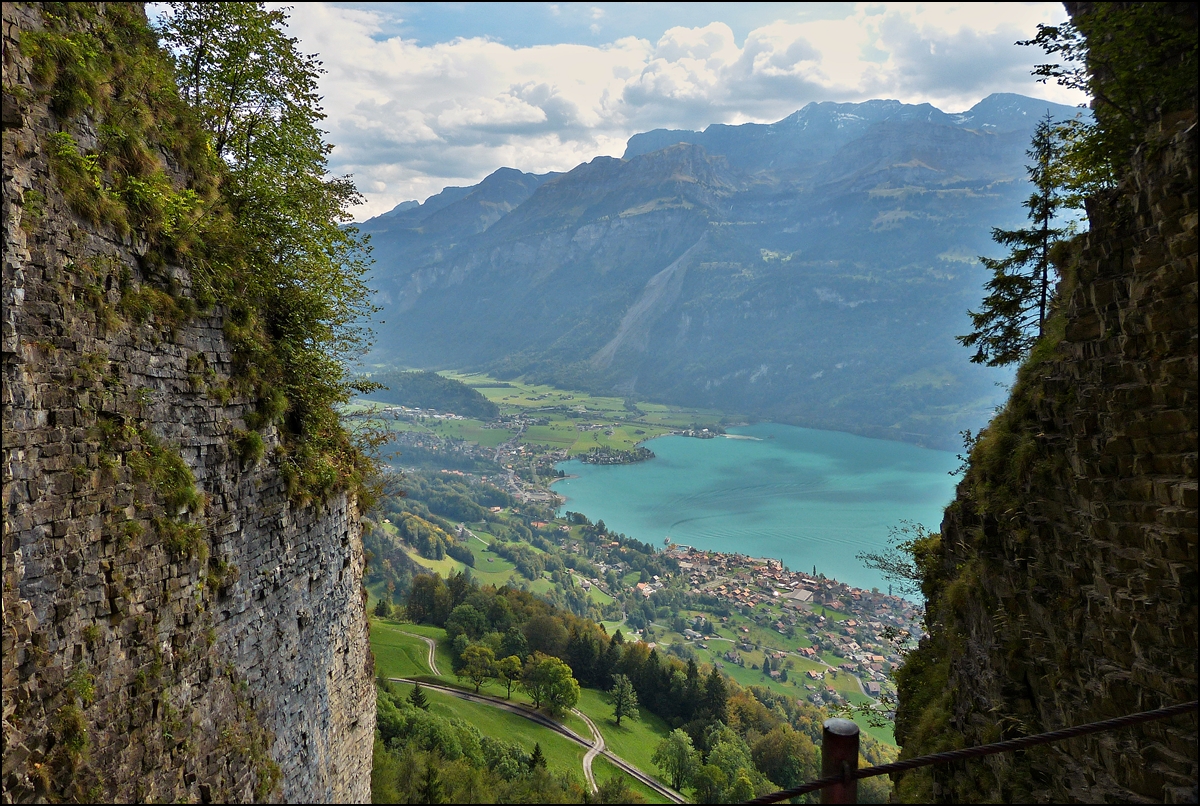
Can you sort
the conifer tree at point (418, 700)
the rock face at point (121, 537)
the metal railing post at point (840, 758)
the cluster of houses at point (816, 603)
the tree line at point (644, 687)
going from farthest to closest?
the cluster of houses at point (816, 603), the tree line at point (644, 687), the conifer tree at point (418, 700), the rock face at point (121, 537), the metal railing post at point (840, 758)

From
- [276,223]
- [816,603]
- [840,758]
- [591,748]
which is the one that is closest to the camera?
[840,758]

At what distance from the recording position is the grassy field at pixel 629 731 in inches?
1439

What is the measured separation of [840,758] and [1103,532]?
4.20 meters

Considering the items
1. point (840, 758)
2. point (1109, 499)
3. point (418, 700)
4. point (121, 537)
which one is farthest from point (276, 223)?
point (418, 700)

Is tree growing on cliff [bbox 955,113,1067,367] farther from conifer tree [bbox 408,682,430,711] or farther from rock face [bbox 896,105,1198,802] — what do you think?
conifer tree [bbox 408,682,430,711]

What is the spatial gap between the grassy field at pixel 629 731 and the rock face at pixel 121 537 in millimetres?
32387

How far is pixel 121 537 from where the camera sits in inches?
236

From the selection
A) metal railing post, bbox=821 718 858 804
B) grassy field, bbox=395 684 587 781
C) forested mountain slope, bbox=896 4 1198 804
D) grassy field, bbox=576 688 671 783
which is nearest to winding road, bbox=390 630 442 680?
grassy field, bbox=395 684 587 781

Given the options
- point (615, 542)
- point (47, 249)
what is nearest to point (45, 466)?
point (47, 249)

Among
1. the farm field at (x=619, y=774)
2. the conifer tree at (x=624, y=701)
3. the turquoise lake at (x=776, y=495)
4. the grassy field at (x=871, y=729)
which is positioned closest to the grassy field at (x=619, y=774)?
the farm field at (x=619, y=774)

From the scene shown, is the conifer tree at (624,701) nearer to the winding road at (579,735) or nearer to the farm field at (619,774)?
the winding road at (579,735)

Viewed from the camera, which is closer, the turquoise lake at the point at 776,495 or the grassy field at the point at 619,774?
the grassy field at the point at 619,774

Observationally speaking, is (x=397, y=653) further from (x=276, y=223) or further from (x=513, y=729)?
(x=276, y=223)

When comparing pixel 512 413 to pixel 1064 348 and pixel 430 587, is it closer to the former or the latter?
pixel 430 587
